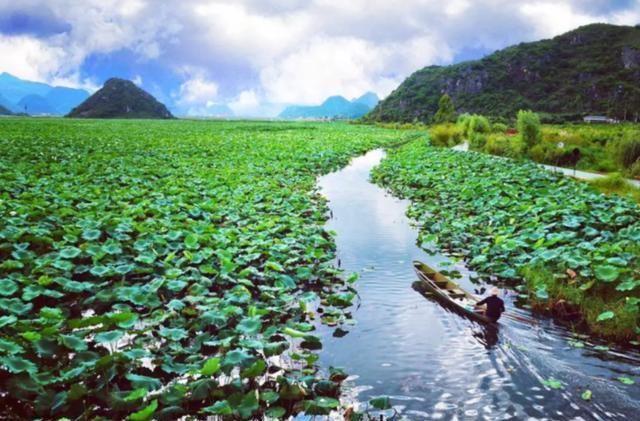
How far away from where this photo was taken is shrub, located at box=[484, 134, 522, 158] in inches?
999

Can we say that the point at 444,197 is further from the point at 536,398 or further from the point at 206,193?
the point at 536,398

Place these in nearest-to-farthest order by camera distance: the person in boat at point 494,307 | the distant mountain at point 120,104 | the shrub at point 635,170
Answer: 1. the person in boat at point 494,307
2. the shrub at point 635,170
3. the distant mountain at point 120,104

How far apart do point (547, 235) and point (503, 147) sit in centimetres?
1953

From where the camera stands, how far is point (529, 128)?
24.4 meters

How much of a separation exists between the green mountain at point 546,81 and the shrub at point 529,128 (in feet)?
203

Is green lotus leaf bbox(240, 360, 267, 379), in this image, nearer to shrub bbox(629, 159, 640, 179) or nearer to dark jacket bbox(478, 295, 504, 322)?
dark jacket bbox(478, 295, 504, 322)

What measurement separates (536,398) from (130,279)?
5966 millimetres

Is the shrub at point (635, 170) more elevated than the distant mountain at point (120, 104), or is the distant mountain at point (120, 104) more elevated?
the distant mountain at point (120, 104)

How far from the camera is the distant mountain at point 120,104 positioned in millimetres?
136875

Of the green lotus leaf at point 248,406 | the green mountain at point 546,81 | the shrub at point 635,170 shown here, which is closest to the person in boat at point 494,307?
the green lotus leaf at point 248,406

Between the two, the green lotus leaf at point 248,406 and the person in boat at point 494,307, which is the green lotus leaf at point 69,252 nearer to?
the green lotus leaf at point 248,406

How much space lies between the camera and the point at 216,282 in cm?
745

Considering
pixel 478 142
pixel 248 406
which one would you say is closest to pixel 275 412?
pixel 248 406

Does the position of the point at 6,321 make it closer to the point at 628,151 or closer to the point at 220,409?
the point at 220,409
